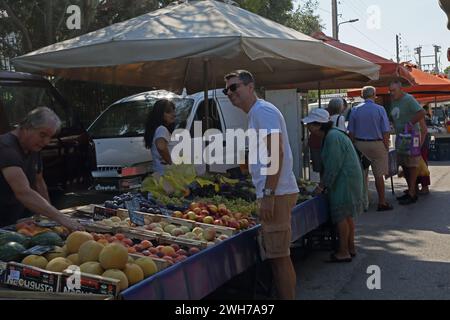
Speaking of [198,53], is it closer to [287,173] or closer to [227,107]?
[287,173]

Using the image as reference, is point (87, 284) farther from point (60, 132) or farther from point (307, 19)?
point (307, 19)

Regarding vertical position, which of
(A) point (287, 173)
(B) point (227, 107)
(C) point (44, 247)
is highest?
(B) point (227, 107)

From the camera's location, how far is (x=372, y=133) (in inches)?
362

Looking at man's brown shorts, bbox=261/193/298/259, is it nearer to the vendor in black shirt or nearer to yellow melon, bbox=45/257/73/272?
the vendor in black shirt

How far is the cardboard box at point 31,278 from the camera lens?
3.06 m

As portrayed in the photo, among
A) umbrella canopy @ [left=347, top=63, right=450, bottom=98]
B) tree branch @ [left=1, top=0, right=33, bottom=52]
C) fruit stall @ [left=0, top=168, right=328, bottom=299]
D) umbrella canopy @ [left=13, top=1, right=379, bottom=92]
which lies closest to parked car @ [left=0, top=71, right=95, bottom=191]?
umbrella canopy @ [left=13, top=1, right=379, bottom=92]

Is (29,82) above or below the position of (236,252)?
above

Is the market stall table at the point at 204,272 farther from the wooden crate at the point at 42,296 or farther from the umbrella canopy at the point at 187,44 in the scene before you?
the umbrella canopy at the point at 187,44

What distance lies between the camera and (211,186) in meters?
6.27

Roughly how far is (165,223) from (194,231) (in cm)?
33

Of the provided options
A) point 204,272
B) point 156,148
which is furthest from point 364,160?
point 204,272

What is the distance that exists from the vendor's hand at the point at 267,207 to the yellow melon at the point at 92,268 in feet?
4.80

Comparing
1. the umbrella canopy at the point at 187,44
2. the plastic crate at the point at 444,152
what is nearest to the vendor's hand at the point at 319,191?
the umbrella canopy at the point at 187,44
